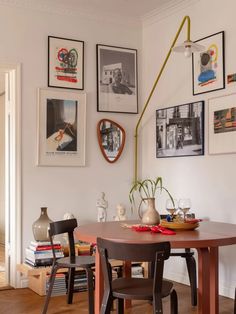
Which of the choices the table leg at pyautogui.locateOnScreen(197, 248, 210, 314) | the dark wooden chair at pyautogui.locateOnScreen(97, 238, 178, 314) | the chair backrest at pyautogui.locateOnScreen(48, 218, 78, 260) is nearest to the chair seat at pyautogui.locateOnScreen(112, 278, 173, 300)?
the dark wooden chair at pyautogui.locateOnScreen(97, 238, 178, 314)

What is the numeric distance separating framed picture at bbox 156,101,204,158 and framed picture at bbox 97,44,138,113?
1.30 feet

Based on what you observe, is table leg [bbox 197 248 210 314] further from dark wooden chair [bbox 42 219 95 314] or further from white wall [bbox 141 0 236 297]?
white wall [bbox 141 0 236 297]

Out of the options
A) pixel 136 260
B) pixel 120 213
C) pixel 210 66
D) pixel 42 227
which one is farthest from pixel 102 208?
pixel 136 260

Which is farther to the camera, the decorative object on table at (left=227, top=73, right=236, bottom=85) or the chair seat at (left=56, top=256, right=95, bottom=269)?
the decorative object on table at (left=227, top=73, right=236, bottom=85)

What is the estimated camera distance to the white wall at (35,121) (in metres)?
4.84

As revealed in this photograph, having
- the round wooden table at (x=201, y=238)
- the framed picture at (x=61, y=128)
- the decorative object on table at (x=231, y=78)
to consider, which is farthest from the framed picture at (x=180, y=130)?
the round wooden table at (x=201, y=238)

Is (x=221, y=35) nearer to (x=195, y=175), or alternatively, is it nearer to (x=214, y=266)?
(x=195, y=175)

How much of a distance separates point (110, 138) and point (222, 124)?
4.56 feet

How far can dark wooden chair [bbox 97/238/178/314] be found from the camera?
2.61 meters

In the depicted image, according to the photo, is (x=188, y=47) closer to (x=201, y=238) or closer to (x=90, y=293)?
(x=201, y=238)

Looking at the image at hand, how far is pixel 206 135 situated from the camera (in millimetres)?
4582

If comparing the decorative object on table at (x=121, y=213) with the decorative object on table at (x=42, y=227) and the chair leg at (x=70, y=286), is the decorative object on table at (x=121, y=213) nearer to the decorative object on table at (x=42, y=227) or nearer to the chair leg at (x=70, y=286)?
the decorative object on table at (x=42, y=227)

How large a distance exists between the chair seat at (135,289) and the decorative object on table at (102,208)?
1.99 m

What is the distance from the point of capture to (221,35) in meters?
4.41
